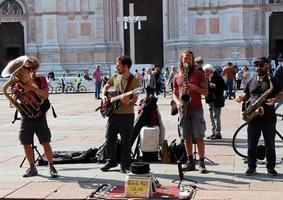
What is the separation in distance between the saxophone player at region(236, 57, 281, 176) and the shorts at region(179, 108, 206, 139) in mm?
733

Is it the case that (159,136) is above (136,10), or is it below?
below

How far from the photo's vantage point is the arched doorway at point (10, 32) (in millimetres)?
41594

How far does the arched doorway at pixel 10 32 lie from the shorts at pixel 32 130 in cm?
3335

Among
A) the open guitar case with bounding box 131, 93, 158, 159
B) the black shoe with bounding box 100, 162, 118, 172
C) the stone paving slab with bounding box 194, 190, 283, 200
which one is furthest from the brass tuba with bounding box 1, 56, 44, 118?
the stone paving slab with bounding box 194, 190, 283, 200

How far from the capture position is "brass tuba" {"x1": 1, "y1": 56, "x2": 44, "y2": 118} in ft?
30.1

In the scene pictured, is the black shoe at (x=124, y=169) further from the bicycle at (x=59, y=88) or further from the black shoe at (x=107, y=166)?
the bicycle at (x=59, y=88)

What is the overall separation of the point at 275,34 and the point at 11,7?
18.5m

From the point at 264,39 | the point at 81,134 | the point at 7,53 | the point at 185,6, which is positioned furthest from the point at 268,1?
the point at 81,134

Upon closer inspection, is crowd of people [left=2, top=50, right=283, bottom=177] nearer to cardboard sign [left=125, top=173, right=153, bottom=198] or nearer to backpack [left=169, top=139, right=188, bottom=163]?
backpack [left=169, top=139, right=188, bottom=163]

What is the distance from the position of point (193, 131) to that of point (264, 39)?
3141 centimetres

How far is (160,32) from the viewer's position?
4150cm

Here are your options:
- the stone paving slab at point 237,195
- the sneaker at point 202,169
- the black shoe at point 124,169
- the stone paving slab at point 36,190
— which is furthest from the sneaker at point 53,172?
the stone paving slab at point 237,195

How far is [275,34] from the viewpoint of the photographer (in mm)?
41750

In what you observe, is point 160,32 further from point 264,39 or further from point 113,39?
point 264,39
